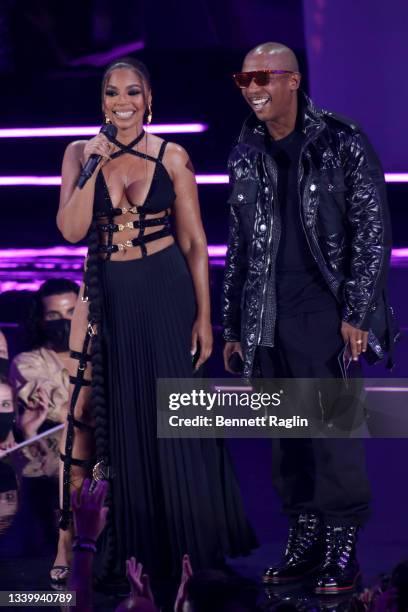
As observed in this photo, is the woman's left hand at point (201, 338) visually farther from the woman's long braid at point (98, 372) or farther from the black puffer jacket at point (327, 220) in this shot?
the woman's long braid at point (98, 372)

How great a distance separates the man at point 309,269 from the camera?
333 centimetres

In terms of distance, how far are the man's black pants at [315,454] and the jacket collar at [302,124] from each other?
1.76 feet

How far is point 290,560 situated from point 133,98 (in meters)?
1.45

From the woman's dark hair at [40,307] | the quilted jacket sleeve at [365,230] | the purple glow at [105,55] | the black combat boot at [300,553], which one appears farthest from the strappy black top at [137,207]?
the purple glow at [105,55]

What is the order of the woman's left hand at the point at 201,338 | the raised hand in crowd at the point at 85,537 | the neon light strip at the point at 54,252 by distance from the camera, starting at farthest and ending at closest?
1. the neon light strip at the point at 54,252
2. the woman's left hand at the point at 201,338
3. the raised hand in crowd at the point at 85,537

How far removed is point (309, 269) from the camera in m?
3.43

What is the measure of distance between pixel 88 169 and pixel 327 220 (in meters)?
0.72

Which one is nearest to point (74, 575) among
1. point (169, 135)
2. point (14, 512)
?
point (14, 512)

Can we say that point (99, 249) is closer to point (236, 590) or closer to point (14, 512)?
point (14, 512)

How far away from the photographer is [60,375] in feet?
15.1

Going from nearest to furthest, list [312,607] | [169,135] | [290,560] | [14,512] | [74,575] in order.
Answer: [74,575] → [312,607] → [290,560] → [14,512] → [169,135]

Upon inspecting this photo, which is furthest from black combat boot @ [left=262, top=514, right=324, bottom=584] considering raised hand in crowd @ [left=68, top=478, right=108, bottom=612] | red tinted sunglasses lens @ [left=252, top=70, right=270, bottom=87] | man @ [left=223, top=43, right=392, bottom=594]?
red tinted sunglasses lens @ [left=252, top=70, right=270, bottom=87]

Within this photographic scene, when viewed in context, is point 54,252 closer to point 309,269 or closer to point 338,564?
point 309,269

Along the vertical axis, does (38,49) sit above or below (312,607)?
above
